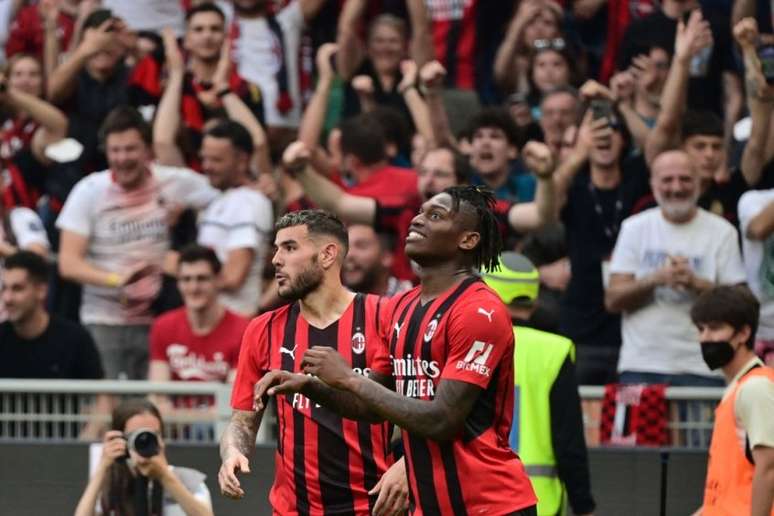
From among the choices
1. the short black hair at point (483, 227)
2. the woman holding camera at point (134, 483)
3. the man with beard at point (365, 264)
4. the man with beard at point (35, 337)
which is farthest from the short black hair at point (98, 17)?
the short black hair at point (483, 227)

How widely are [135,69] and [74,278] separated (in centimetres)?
241

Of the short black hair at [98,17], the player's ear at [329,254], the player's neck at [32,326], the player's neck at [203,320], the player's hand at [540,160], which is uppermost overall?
the short black hair at [98,17]

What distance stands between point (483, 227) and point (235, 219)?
17.7 feet

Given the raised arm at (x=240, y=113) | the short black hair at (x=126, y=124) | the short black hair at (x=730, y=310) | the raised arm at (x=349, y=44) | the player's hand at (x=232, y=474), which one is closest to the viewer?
the player's hand at (x=232, y=474)

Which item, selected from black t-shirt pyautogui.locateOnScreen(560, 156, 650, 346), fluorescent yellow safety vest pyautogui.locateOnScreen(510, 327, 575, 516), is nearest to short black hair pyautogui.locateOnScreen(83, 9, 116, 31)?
black t-shirt pyautogui.locateOnScreen(560, 156, 650, 346)

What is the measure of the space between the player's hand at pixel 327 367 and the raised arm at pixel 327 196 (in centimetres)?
520

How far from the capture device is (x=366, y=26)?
1470 cm

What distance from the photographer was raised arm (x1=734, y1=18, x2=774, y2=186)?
11094mm

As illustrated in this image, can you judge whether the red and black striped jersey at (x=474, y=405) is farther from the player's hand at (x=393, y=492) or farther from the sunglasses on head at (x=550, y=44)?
the sunglasses on head at (x=550, y=44)

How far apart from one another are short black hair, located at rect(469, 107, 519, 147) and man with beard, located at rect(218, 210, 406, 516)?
4388mm

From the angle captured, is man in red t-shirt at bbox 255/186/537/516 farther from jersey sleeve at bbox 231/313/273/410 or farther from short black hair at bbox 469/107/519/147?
short black hair at bbox 469/107/519/147

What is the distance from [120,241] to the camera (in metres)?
12.0

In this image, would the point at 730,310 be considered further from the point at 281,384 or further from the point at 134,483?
the point at 134,483

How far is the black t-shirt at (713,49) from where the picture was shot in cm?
1299
